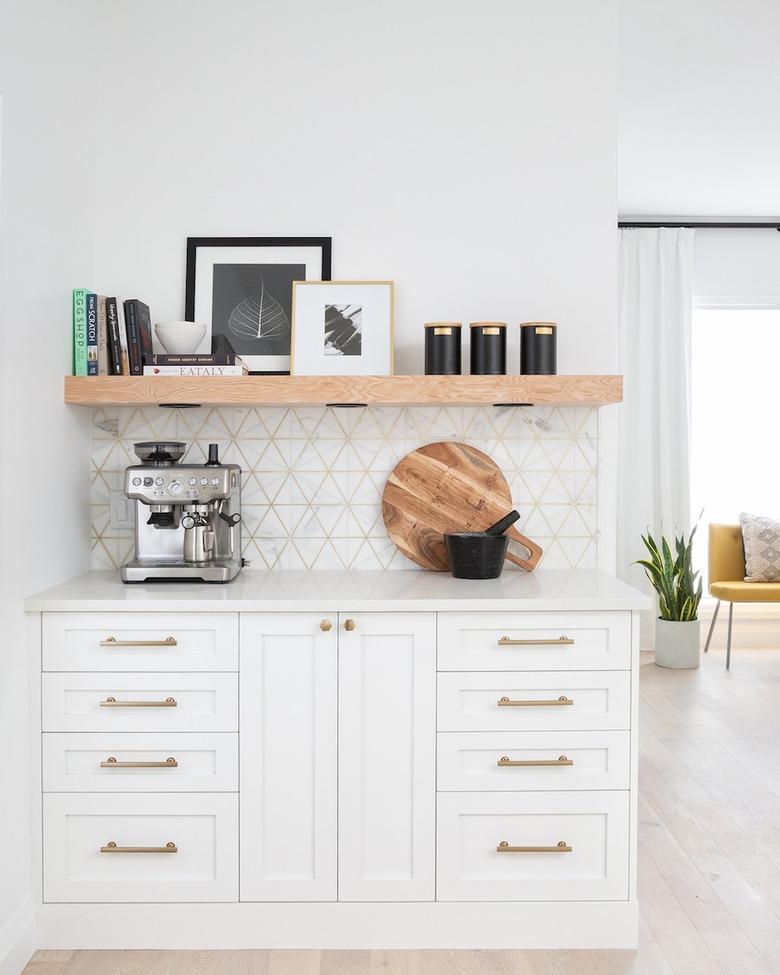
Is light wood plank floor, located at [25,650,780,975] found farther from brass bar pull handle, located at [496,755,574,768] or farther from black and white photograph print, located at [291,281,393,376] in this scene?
black and white photograph print, located at [291,281,393,376]

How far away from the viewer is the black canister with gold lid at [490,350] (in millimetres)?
2600

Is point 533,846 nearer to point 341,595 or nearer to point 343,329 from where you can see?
point 341,595

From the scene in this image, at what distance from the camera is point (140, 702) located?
2285 mm

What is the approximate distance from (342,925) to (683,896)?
97 centimetres

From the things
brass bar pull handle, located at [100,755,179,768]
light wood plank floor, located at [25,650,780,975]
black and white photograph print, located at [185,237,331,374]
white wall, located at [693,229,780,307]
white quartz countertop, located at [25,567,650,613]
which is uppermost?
white wall, located at [693,229,780,307]

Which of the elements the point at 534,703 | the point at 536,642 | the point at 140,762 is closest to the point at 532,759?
the point at 534,703

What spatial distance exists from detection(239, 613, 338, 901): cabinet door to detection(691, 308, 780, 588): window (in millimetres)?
4517

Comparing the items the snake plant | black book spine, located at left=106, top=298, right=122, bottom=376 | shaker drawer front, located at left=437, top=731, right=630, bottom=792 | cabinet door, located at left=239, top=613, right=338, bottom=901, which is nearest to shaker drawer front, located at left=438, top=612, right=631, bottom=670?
shaker drawer front, located at left=437, top=731, right=630, bottom=792

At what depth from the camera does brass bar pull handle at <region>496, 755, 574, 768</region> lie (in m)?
2.29

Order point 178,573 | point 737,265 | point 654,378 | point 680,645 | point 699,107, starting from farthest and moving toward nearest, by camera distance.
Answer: point 737,265 < point 654,378 < point 680,645 < point 699,107 < point 178,573

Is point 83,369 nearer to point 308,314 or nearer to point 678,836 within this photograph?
point 308,314

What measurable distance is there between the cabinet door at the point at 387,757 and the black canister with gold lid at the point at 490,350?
0.74 meters

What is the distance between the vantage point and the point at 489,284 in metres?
2.82

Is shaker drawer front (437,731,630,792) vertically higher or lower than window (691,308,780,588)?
lower
